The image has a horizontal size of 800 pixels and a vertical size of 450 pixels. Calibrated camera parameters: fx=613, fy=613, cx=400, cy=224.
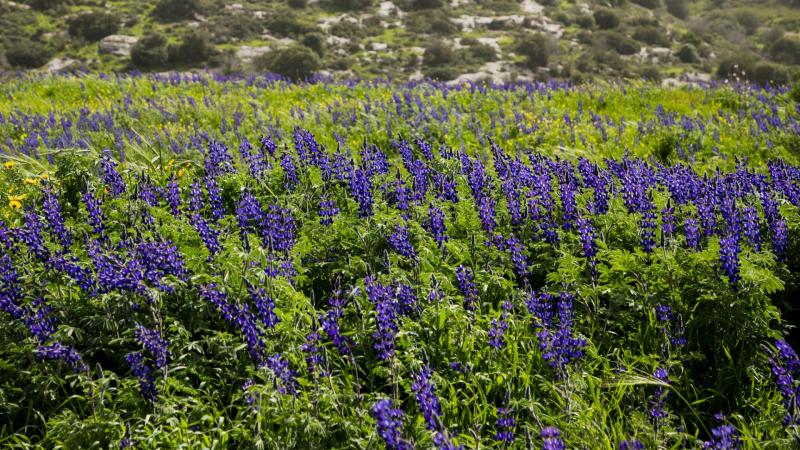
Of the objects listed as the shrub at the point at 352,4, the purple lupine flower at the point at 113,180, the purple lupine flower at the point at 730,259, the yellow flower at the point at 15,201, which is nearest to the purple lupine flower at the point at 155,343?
the purple lupine flower at the point at 113,180

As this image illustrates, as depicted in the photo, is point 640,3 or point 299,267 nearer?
point 299,267

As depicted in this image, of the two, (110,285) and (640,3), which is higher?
(110,285)

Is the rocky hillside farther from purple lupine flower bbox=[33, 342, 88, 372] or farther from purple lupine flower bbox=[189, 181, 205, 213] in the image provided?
purple lupine flower bbox=[33, 342, 88, 372]

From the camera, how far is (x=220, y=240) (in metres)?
4.41

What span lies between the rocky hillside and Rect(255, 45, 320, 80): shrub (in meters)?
0.05

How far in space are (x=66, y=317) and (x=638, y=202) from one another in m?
4.09

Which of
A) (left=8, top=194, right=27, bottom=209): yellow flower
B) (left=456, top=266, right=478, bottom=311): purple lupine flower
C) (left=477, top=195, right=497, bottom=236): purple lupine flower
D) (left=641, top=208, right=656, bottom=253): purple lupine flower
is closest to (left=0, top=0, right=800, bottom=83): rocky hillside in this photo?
(left=8, top=194, right=27, bottom=209): yellow flower

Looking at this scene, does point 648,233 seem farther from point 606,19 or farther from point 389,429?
point 606,19

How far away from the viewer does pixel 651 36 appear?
115 feet

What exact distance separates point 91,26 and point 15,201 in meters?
29.0

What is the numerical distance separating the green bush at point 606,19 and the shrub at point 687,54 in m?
4.75

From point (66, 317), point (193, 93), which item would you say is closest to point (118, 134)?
point (193, 93)

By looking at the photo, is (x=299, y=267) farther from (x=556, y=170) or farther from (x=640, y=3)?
(x=640, y=3)

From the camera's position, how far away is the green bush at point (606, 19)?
120ft
